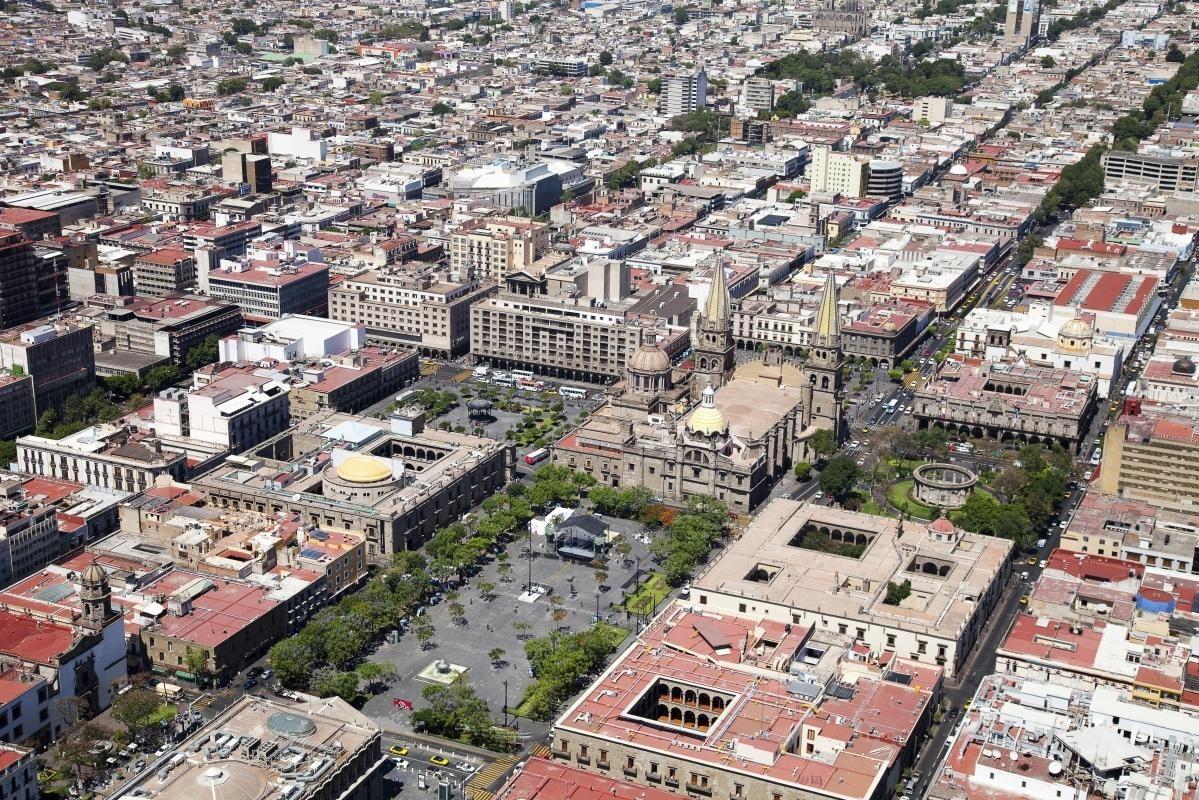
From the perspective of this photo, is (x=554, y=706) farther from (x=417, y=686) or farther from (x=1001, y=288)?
(x=1001, y=288)

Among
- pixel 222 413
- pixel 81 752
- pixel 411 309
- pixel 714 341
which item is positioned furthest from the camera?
pixel 411 309

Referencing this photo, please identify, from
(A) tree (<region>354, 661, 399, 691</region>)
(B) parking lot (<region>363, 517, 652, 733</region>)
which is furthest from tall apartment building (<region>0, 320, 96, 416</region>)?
(A) tree (<region>354, 661, 399, 691</region>)

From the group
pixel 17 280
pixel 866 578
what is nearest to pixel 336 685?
pixel 866 578

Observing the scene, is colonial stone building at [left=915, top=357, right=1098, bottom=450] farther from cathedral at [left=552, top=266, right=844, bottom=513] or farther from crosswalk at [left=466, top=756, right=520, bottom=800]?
crosswalk at [left=466, top=756, right=520, bottom=800]

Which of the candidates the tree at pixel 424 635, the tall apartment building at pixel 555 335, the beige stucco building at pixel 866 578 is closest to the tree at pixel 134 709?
the tree at pixel 424 635

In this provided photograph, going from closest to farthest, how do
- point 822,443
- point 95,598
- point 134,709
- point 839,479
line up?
point 134,709 → point 95,598 → point 839,479 → point 822,443

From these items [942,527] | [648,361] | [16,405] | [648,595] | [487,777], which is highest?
[648,361]

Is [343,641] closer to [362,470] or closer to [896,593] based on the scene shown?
[362,470]
